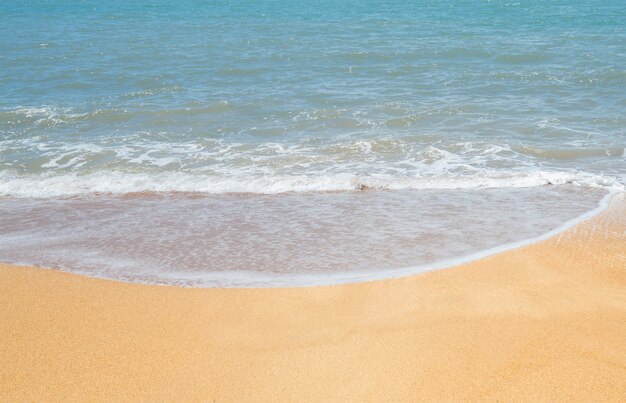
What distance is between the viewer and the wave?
9.99 metres

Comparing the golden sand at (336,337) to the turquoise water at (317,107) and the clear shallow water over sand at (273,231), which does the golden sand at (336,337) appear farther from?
the turquoise water at (317,107)

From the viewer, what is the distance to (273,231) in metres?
8.27

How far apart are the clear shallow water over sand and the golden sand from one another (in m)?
0.66

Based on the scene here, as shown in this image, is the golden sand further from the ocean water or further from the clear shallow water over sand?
the ocean water

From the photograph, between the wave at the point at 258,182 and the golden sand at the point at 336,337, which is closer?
the golden sand at the point at 336,337

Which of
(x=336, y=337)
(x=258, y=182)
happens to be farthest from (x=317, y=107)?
(x=336, y=337)

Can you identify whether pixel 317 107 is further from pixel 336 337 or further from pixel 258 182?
pixel 336 337

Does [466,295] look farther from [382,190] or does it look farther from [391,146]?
[391,146]

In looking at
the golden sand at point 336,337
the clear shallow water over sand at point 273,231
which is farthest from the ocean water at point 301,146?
the golden sand at point 336,337

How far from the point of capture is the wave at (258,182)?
9.99 m

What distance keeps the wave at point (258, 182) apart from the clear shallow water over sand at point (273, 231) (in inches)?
12.6

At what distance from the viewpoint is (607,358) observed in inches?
188

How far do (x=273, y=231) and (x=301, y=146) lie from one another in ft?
15.3

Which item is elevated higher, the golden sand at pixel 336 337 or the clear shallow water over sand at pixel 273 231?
the golden sand at pixel 336 337
